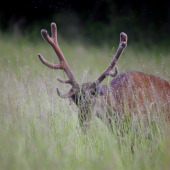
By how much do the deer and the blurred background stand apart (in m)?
8.20

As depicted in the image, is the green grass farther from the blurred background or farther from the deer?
the blurred background

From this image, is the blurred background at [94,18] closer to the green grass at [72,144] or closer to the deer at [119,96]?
the deer at [119,96]

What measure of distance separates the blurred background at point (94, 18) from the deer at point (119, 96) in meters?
8.20

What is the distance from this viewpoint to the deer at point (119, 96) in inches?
113

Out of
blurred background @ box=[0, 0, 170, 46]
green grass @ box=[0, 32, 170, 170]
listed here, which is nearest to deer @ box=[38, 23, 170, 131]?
green grass @ box=[0, 32, 170, 170]

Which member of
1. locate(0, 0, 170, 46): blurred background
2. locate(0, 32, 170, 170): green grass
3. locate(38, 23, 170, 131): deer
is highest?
locate(0, 0, 170, 46): blurred background

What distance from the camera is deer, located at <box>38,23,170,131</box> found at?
287 centimetres

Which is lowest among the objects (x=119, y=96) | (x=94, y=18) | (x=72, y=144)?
(x=72, y=144)

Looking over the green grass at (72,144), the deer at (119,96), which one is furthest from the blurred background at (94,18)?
the green grass at (72,144)

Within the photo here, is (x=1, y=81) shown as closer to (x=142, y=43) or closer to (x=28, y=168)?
(x=28, y=168)

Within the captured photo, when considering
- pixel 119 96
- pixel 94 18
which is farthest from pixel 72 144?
pixel 94 18

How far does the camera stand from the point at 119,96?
2838 millimetres

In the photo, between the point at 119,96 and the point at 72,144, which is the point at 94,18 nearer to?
the point at 119,96

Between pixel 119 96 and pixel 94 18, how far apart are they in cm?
980
